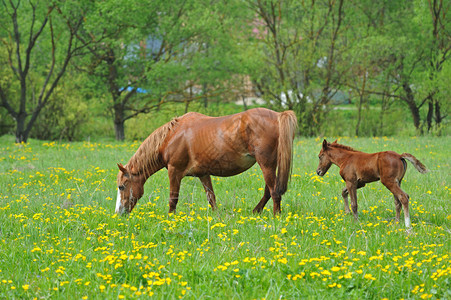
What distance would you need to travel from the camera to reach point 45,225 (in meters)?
6.71

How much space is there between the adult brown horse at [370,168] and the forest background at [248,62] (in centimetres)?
1656

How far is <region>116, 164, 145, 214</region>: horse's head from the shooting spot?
751cm

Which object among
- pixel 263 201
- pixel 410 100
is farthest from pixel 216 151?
pixel 410 100

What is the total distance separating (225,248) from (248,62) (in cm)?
1999

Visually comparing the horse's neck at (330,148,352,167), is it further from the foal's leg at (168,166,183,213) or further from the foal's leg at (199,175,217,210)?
the foal's leg at (168,166,183,213)

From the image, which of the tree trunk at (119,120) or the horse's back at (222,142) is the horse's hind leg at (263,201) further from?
the tree trunk at (119,120)

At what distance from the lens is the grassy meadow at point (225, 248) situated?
4.60 m

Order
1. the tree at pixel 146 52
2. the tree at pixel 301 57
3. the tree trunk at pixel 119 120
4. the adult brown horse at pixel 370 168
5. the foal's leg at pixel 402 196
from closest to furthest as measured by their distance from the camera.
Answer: the foal's leg at pixel 402 196 < the adult brown horse at pixel 370 168 < the tree at pixel 146 52 < the tree at pixel 301 57 < the tree trunk at pixel 119 120

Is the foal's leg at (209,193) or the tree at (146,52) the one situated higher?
the tree at (146,52)

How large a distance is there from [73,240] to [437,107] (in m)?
25.6

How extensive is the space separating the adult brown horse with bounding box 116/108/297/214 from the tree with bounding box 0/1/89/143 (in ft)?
48.3

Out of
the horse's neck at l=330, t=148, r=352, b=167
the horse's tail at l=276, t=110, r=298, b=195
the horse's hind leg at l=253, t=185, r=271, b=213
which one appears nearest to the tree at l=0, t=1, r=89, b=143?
the horse's hind leg at l=253, t=185, r=271, b=213

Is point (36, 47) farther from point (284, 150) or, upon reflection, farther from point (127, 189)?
point (284, 150)

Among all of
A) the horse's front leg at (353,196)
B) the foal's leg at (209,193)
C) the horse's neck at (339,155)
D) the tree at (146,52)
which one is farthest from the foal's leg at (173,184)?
the tree at (146,52)
